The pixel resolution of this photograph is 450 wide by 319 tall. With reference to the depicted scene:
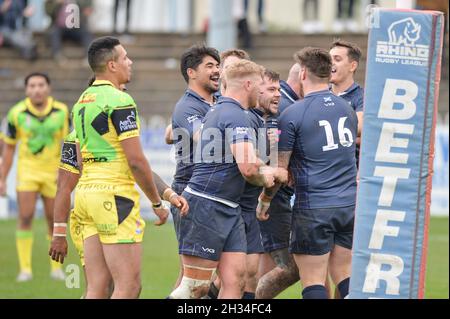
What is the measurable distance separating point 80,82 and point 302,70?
1735 cm

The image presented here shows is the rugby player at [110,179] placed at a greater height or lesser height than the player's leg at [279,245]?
greater

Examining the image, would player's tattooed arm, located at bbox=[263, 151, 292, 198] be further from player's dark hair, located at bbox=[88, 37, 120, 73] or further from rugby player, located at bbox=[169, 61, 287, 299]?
player's dark hair, located at bbox=[88, 37, 120, 73]

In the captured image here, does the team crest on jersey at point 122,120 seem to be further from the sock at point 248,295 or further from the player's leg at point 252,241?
the sock at point 248,295

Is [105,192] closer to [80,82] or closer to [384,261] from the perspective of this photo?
[384,261]

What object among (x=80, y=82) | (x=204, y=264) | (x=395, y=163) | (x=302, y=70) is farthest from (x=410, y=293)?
(x=80, y=82)

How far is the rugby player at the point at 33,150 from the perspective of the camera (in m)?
14.3

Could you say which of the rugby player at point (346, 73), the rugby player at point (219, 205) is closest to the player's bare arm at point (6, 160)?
the rugby player at point (346, 73)

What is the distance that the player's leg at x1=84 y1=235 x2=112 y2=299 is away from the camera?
8.59 meters

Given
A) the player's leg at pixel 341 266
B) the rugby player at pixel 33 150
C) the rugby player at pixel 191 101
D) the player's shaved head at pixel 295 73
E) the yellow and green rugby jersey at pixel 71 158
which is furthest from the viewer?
the rugby player at pixel 33 150

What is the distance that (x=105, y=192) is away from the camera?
8430 mm

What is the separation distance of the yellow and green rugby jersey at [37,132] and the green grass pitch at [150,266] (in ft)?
4.86

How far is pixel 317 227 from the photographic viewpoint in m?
9.23

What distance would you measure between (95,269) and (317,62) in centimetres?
257
